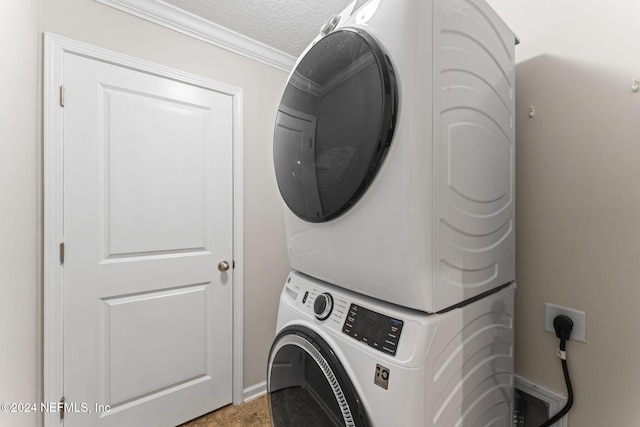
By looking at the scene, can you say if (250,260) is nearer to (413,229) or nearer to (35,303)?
(35,303)

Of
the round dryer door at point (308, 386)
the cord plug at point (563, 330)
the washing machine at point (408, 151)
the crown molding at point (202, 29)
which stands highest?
the crown molding at point (202, 29)

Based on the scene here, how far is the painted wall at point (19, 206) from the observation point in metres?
0.82

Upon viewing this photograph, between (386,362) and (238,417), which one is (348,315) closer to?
(386,362)

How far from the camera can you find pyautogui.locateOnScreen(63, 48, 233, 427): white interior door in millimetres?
1398

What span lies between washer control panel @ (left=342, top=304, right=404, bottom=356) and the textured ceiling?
167 cm

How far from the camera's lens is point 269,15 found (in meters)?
1.64

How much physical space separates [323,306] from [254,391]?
155 cm

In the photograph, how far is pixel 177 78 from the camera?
5.46 feet

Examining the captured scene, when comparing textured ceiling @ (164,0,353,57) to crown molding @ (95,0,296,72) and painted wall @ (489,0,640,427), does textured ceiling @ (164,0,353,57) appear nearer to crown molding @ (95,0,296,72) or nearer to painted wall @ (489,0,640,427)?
Answer: crown molding @ (95,0,296,72)

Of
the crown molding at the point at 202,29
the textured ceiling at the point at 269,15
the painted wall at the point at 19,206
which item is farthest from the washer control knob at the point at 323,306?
the crown molding at the point at 202,29

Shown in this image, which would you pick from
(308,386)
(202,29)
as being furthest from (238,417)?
(202,29)

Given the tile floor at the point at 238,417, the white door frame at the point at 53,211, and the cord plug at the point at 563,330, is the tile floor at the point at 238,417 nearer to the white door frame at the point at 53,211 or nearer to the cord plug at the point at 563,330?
the white door frame at the point at 53,211

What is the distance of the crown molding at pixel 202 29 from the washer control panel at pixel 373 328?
190 centimetres

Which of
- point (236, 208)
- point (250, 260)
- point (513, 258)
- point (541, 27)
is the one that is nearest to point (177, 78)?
point (236, 208)
